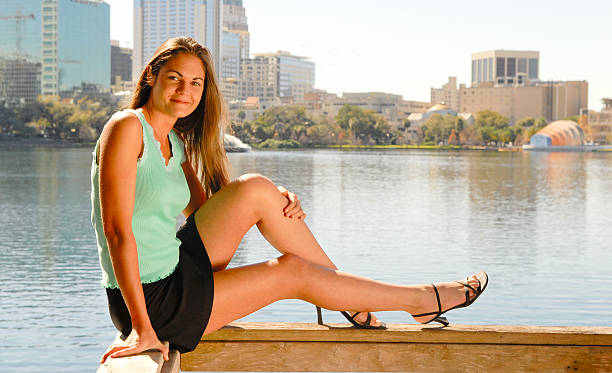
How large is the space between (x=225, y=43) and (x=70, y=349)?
312ft

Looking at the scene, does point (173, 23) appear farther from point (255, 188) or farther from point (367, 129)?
point (255, 188)

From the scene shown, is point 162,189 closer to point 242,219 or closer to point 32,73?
point 242,219

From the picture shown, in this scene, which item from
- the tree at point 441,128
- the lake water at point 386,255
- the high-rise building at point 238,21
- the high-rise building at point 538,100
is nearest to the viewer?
the lake water at point 386,255

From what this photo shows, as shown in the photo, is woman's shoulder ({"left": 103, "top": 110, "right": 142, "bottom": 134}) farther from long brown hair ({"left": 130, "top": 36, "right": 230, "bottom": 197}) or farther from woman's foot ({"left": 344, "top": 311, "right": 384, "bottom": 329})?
woman's foot ({"left": 344, "top": 311, "right": 384, "bottom": 329})

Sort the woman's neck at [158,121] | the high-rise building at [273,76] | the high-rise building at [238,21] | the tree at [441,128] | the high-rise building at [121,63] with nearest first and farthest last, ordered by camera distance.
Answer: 1. the woman's neck at [158,121]
2. the tree at [441,128]
3. the high-rise building at [121,63]
4. the high-rise building at [273,76]
5. the high-rise building at [238,21]

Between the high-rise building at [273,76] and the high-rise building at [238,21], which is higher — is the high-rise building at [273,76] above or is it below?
below

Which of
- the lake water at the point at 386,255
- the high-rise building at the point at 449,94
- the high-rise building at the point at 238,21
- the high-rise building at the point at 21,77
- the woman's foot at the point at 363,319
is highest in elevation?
the high-rise building at the point at 238,21

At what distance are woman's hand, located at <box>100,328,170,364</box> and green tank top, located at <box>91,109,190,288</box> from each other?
0.15 metres

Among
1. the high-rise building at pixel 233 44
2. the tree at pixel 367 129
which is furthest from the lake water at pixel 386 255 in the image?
the high-rise building at pixel 233 44

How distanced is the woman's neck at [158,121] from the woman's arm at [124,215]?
Result: 0.16 metres

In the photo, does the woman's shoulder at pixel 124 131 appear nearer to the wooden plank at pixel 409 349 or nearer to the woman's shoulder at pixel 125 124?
the woman's shoulder at pixel 125 124

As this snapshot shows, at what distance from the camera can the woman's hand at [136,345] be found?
1.53 meters

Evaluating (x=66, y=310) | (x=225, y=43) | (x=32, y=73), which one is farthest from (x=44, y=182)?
(x=225, y=43)

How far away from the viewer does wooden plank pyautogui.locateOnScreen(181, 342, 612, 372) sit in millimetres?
1890
